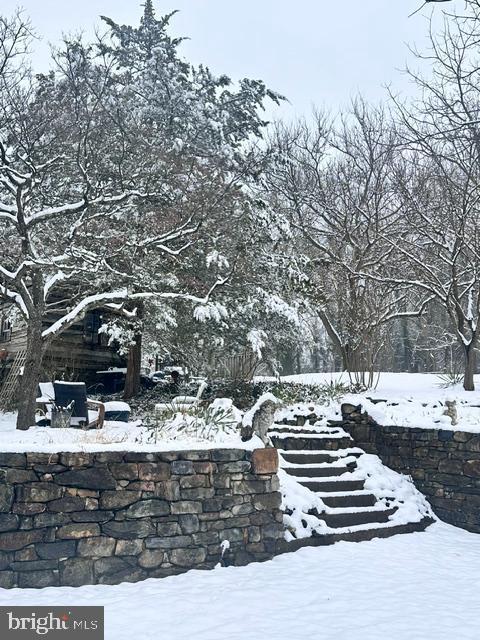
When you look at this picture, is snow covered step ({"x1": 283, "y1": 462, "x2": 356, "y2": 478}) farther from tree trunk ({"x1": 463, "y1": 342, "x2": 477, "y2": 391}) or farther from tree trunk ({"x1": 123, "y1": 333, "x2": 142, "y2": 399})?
tree trunk ({"x1": 123, "y1": 333, "x2": 142, "y2": 399})

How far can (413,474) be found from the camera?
300 inches

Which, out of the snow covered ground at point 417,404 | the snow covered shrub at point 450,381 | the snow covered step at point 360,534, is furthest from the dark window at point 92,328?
the snow covered step at point 360,534

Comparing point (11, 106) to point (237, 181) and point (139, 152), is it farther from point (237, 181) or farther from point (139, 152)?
point (237, 181)

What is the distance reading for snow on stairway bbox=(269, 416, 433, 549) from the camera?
618 cm

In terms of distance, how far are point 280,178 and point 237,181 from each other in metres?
5.55

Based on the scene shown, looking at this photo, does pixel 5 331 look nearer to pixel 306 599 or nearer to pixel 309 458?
pixel 309 458

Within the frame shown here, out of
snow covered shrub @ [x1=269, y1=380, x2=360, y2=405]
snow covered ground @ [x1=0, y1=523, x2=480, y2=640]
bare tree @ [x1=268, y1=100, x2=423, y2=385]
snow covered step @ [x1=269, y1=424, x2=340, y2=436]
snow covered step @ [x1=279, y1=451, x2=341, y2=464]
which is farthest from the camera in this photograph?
bare tree @ [x1=268, y1=100, x2=423, y2=385]

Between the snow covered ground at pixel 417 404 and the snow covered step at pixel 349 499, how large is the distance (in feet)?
4.52

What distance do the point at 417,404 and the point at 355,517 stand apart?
3.26 metres

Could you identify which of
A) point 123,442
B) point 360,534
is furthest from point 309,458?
point 123,442

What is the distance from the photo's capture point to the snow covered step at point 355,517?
6.42m

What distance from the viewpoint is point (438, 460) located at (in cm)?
731

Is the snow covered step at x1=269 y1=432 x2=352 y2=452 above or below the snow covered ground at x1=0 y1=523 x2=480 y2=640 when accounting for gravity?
above

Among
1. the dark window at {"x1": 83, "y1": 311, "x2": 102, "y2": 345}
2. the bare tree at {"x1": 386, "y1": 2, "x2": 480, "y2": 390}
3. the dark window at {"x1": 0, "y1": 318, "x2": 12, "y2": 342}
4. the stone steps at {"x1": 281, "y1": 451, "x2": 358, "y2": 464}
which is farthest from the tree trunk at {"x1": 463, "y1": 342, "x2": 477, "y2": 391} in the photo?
the dark window at {"x1": 0, "y1": 318, "x2": 12, "y2": 342}
